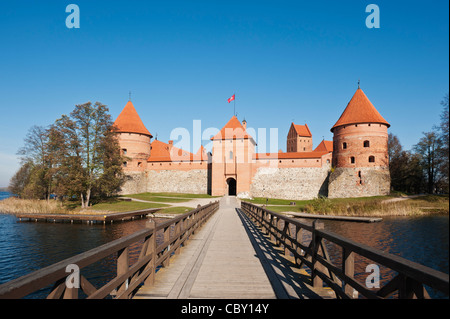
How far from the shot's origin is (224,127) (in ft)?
129

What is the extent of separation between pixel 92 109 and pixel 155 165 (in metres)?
16.9

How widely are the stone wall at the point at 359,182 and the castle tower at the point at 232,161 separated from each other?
11219 mm

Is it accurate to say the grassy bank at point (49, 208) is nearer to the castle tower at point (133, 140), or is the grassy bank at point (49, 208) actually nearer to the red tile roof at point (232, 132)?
the castle tower at point (133, 140)

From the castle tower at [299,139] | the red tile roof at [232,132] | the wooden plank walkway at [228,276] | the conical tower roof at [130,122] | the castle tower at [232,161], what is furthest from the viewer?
the castle tower at [299,139]

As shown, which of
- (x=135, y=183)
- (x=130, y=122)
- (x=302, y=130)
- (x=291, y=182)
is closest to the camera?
(x=291, y=182)

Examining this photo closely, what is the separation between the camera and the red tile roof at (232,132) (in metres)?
37.5

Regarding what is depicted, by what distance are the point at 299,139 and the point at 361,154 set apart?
3167cm

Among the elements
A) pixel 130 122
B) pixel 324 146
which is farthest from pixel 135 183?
pixel 324 146

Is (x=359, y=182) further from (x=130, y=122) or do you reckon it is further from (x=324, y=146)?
(x=130, y=122)

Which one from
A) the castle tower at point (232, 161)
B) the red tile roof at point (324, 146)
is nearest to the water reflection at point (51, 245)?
the castle tower at point (232, 161)

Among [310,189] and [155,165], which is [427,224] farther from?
[155,165]

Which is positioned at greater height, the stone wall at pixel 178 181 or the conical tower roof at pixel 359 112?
the conical tower roof at pixel 359 112

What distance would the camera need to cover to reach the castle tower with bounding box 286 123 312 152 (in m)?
62.3

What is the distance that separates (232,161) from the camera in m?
37.4
